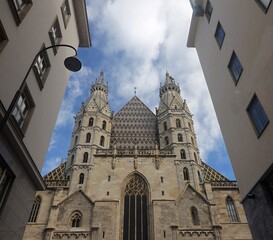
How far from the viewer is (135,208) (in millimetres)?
24906

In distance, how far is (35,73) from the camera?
10.6 m

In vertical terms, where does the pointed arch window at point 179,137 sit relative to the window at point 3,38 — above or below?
above

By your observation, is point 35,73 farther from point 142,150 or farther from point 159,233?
point 142,150

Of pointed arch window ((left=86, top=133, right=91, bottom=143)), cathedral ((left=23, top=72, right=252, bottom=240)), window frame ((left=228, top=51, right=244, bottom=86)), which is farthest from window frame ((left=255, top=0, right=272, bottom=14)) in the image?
pointed arch window ((left=86, top=133, right=91, bottom=143))

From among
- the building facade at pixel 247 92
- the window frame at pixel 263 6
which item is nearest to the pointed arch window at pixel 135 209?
the building facade at pixel 247 92

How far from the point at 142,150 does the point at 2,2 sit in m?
23.3

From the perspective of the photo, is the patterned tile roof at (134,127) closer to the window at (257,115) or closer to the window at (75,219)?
the window at (75,219)

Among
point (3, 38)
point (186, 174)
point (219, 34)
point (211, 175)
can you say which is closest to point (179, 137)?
point (186, 174)

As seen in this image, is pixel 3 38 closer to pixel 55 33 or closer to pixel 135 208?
pixel 55 33

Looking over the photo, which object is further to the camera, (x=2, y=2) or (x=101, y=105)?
(x=101, y=105)

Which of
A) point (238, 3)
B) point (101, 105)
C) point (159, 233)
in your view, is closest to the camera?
point (238, 3)

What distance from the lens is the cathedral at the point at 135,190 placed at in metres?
22.8

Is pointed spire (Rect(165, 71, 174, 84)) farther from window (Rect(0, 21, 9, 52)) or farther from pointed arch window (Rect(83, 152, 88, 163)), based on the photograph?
window (Rect(0, 21, 9, 52))

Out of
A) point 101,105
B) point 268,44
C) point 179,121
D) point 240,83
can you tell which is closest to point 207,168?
point 179,121
